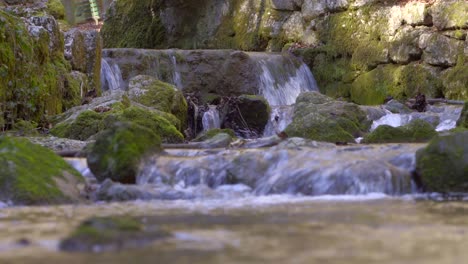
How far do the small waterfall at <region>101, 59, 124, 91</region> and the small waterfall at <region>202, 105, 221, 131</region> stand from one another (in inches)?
99.6

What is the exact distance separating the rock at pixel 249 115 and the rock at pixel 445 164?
666cm

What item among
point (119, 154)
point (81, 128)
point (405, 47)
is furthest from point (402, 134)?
point (405, 47)

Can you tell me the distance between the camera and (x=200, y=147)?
8.29m

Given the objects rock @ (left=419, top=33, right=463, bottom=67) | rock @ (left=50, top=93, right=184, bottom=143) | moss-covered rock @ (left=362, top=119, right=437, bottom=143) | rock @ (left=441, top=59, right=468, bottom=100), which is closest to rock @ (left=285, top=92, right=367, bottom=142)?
moss-covered rock @ (left=362, top=119, right=437, bottom=143)

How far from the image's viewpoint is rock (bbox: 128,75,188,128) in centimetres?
1217

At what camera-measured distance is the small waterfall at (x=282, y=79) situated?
16.8 metres

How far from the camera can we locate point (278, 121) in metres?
13.2

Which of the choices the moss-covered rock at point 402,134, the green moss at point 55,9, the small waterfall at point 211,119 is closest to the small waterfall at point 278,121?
the small waterfall at point 211,119

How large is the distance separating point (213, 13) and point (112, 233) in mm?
18200

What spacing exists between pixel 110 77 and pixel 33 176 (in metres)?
9.46

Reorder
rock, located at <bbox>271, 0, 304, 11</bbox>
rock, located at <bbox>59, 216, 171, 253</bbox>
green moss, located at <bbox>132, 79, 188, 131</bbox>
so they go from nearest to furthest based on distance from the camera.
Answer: rock, located at <bbox>59, 216, 171, 253</bbox>
green moss, located at <bbox>132, 79, 188, 131</bbox>
rock, located at <bbox>271, 0, 304, 11</bbox>

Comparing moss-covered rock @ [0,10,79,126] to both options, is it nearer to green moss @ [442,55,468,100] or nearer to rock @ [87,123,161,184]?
rock @ [87,123,161,184]

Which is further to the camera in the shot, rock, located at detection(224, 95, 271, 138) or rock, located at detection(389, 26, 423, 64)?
rock, located at detection(389, 26, 423, 64)

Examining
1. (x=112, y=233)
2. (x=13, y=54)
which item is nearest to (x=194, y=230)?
(x=112, y=233)
